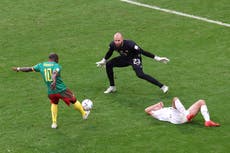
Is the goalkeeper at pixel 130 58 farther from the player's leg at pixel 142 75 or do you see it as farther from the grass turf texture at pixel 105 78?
the grass turf texture at pixel 105 78

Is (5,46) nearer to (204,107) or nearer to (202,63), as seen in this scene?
(202,63)

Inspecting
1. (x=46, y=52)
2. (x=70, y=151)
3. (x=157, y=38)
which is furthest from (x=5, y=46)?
(x=70, y=151)

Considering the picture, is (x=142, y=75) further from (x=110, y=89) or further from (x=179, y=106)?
(x=179, y=106)

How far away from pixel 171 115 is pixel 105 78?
14.9ft

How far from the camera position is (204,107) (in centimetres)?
1498

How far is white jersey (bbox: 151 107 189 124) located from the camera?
15.2 m

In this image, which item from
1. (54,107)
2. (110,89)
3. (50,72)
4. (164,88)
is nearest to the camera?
(50,72)

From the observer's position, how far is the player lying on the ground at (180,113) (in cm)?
1495

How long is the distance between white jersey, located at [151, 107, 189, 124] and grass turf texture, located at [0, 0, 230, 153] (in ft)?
0.67

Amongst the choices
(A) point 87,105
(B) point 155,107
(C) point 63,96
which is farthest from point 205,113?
(C) point 63,96

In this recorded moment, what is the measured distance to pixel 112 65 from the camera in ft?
58.2

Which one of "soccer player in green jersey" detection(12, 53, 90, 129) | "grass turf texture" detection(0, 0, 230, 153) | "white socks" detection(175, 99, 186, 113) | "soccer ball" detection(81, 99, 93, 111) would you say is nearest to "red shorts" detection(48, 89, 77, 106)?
"soccer player in green jersey" detection(12, 53, 90, 129)

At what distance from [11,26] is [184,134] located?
12643 mm

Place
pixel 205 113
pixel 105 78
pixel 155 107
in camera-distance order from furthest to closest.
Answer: pixel 105 78
pixel 155 107
pixel 205 113
